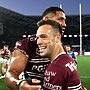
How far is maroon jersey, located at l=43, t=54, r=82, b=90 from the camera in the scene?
292 cm

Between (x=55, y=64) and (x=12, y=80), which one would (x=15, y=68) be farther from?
(x=55, y=64)

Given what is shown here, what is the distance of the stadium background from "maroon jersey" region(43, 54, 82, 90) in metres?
42.1

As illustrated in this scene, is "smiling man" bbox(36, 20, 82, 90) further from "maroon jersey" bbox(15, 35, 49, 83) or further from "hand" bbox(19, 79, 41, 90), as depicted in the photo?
"maroon jersey" bbox(15, 35, 49, 83)

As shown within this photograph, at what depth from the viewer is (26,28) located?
47.6 m

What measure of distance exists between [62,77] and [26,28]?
44.9 m

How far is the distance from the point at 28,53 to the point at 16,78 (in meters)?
0.45

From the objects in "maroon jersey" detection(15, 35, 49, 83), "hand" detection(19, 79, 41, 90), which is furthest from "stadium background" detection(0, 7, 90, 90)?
"hand" detection(19, 79, 41, 90)

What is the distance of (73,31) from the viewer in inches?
1820

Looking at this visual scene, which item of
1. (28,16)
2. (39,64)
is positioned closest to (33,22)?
(28,16)

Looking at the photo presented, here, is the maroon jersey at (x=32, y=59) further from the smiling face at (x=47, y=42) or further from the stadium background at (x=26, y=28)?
the stadium background at (x=26, y=28)

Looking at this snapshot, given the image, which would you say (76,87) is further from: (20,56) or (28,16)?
(28,16)

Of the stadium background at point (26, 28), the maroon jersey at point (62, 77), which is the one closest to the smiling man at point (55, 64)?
the maroon jersey at point (62, 77)

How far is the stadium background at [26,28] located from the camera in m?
46.1

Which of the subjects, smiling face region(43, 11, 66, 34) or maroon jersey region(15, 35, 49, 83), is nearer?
smiling face region(43, 11, 66, 34)
